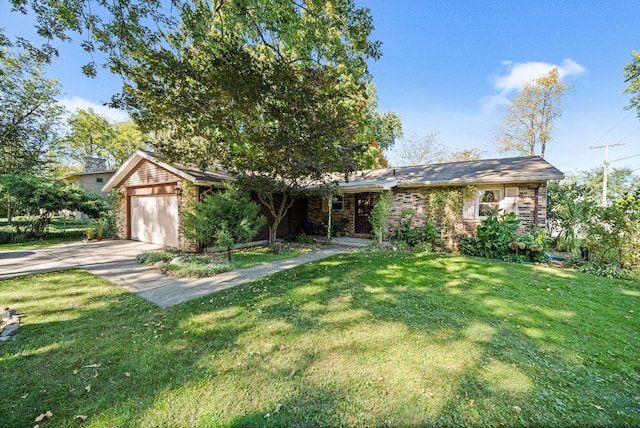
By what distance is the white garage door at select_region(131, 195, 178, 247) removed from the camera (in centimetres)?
1000

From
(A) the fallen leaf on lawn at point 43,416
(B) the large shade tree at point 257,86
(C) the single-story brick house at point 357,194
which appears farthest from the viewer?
(C) the single-story brick house at point 357,194

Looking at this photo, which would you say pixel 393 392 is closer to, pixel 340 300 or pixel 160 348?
pixel 340 300

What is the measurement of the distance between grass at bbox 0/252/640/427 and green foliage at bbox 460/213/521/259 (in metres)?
3.04

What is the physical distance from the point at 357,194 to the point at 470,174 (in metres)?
4.85

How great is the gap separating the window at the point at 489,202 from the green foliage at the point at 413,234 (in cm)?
184

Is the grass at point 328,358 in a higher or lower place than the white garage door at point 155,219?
lower

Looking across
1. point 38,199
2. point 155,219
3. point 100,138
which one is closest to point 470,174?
point 155,219

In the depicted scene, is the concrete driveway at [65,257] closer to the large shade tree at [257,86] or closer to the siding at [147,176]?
the siding at [147,176]

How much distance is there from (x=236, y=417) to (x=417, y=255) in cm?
745

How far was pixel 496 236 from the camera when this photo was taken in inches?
323

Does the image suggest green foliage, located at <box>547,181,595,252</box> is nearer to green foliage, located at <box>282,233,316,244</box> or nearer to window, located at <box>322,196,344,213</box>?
window, located at <box>322,196,344,213</box>

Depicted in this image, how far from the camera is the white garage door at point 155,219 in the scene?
32.8 feet

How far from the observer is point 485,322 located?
12.1ft

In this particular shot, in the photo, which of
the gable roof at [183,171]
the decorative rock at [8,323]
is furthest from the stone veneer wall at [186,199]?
the decorative rock at [8,323]
